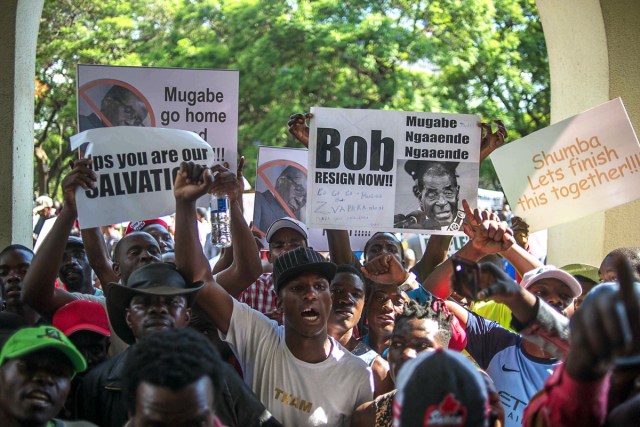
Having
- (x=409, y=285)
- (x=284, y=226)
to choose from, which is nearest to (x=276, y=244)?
(x=284, y=226)

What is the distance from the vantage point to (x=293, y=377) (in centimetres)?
439

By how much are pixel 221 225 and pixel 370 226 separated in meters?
0.98

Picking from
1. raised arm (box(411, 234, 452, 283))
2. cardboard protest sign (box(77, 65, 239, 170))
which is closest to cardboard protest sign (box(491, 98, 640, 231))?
raised arm (box(411, 234, 452, 283))

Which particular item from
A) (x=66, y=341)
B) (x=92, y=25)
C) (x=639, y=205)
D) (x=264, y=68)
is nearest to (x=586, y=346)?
(x=66, y=341)

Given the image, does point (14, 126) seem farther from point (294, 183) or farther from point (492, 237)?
point (492, 237)

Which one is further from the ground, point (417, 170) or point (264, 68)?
point (264, 68)

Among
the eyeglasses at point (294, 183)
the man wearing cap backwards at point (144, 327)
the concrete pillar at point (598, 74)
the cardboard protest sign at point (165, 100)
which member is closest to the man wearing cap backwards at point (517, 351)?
the man wearing cap backwards at point (144, 327)

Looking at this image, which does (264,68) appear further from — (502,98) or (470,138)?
(470,138)

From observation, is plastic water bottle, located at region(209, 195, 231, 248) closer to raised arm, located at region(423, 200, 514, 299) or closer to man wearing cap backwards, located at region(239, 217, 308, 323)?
man wearing cap backwards, located at region(239, 217, 308, 323)

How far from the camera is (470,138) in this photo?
613 centimetres

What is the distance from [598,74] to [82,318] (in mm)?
4218

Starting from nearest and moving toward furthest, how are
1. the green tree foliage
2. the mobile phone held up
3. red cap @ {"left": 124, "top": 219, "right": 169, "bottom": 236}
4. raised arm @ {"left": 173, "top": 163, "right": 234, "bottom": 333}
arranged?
the mobile phone held up < raised arm @ {"left": 173, "top": 163, "right": 234, "bottom": 333} < red cap @ {"left": 124, "top": 219, "right": 169, "bottom": 236} < the green tree foliage

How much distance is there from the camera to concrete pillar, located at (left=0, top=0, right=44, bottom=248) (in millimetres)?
6438

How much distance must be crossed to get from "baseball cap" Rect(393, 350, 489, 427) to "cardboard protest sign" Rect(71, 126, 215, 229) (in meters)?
3.27
